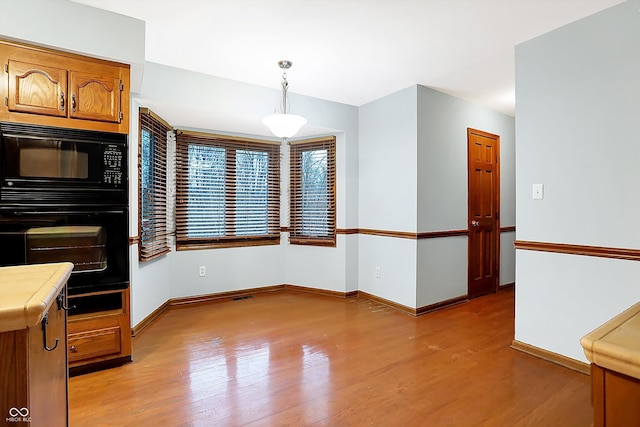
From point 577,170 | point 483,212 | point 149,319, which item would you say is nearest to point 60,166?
point 149,319

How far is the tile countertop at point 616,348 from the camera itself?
25.6 inches

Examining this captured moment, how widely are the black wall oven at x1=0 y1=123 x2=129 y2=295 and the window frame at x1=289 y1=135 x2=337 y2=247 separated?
252 cm

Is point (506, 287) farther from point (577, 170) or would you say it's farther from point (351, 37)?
point (351, 37)

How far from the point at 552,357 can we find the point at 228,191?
3.77 meters

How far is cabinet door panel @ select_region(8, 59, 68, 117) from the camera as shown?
2.10m

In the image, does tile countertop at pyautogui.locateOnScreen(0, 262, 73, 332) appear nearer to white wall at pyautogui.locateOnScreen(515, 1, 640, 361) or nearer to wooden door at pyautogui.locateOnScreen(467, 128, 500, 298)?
white wall at pyautogui.locateOnScreen(515, 1, 640, 361)

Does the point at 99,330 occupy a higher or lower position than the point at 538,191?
lower

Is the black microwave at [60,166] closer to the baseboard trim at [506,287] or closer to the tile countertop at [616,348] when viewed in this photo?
the tile countertop at [616,348]

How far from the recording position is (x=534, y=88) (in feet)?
8.79

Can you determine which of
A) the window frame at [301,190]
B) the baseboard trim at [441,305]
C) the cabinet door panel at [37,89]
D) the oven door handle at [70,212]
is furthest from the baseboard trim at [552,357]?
the cabinet door panel at [37,89]

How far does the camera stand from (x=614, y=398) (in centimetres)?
68

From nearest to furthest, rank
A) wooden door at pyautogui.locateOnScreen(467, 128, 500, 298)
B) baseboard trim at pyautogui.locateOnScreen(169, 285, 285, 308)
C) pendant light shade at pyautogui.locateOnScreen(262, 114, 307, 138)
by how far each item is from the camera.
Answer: pendant light shade at pyautogui.locateOnScreen(262, 114, 307, 138) → baseboard trim at pyautogui.locateOnScreen(169, 285, 285, 308) → wooden door at pyautogui.locateOnScreen(467, 128, 500, 298)

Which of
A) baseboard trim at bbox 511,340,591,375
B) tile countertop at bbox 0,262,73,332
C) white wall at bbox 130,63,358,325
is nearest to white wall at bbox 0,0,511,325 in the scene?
white wall at bbox 130,63,358,325

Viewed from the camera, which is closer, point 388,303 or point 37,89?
point 37,89
